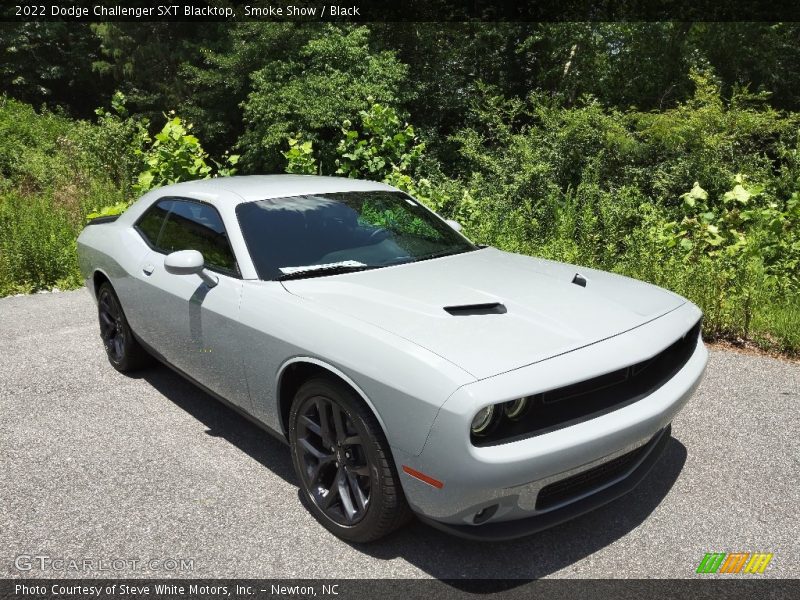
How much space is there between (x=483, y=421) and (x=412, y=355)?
0.35 m

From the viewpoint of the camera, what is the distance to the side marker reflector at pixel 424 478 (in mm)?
2299

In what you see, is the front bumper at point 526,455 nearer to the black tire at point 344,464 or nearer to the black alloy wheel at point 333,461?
the black tire at point 344,464

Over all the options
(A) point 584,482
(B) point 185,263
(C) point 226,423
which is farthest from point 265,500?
(A) point 584,482

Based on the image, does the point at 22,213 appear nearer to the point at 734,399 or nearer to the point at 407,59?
the point at 734,399

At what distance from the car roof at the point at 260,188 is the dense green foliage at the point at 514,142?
0.49 metres

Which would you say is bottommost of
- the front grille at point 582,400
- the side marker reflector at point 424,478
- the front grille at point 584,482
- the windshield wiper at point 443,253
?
the front grille at point 584,482

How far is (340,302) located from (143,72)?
23896 millimetres

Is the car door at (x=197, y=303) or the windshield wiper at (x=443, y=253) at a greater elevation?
the windshield wiper at (x=443, y=253)

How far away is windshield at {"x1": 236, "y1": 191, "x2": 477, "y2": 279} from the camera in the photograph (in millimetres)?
3400

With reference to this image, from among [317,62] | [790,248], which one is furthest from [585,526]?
[317,62]

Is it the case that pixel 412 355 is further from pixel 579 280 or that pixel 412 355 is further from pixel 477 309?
pixel 579 280

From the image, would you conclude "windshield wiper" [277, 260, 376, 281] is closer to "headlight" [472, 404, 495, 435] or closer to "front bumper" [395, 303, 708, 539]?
"front bumper" [395, 303, 708, 539]

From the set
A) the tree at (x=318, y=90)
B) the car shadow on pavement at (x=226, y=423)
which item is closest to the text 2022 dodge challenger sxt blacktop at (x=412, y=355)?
the car shadow on pavement at (x=226, y=423)

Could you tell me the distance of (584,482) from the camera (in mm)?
2611
